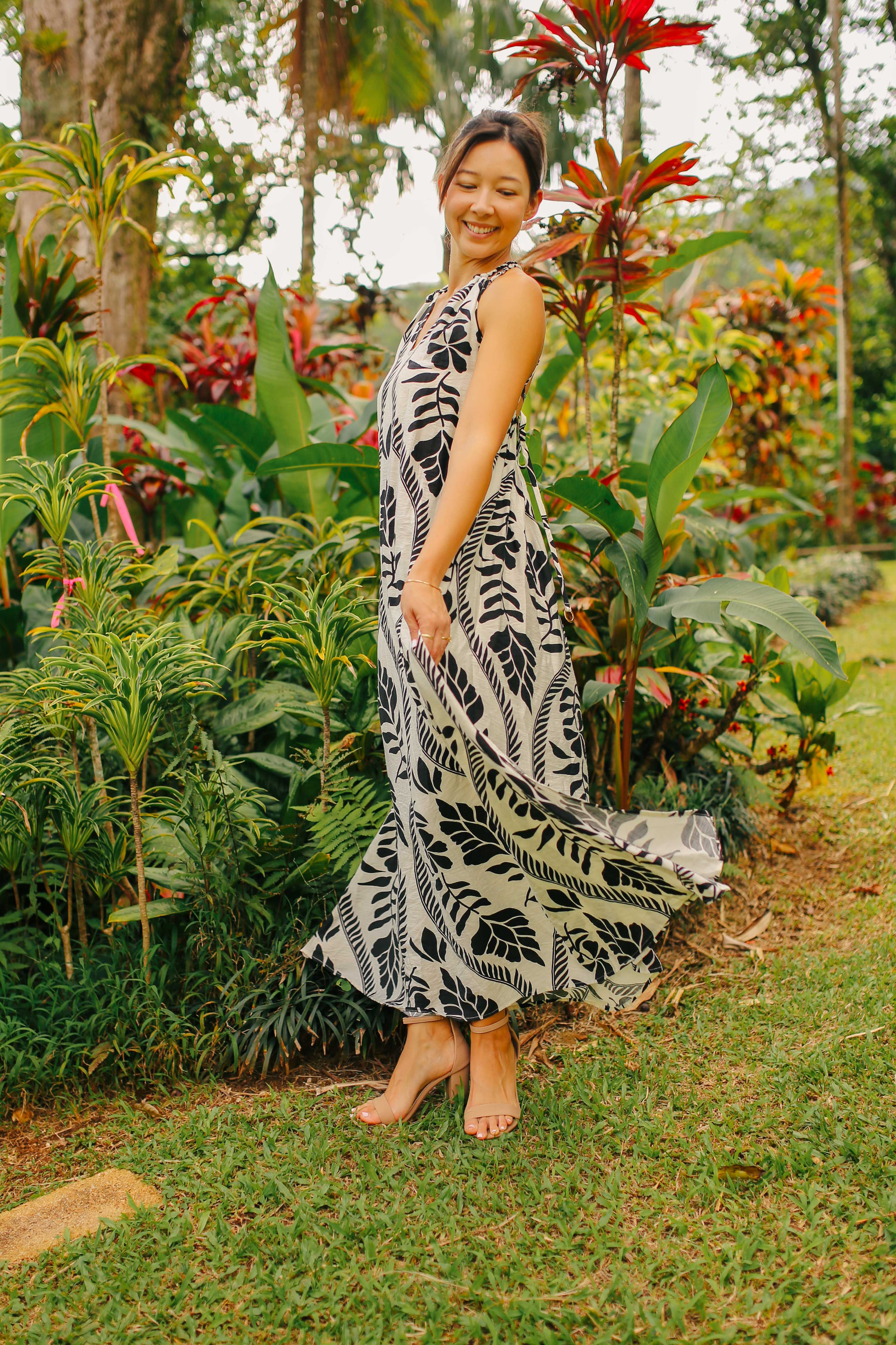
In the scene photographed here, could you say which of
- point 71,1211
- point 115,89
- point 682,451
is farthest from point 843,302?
point 71,1211

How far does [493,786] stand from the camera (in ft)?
5.32

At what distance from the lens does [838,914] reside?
2.53 meters

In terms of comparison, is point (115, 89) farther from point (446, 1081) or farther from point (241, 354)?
point (446, 1081)

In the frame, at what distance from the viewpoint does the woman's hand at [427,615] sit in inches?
61.1

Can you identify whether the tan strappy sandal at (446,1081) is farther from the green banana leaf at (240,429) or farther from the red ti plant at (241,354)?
the red ti plant at (241,354)

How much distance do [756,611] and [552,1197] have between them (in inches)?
48.3

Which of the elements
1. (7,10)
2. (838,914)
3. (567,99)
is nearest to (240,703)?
(838,914)

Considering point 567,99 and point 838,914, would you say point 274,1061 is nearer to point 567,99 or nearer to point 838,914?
point 838,914

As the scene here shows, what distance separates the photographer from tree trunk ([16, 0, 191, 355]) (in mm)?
3766

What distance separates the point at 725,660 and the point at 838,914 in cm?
82

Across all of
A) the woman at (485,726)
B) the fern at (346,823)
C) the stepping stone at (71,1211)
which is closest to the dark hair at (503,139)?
Result: the woman at (485,726)

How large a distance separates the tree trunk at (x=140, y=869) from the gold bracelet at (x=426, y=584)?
0.74m

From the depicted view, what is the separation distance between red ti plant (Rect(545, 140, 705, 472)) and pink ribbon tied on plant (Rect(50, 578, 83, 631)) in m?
1.46

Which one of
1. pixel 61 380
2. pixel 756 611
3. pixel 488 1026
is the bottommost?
pixel 488 1026
